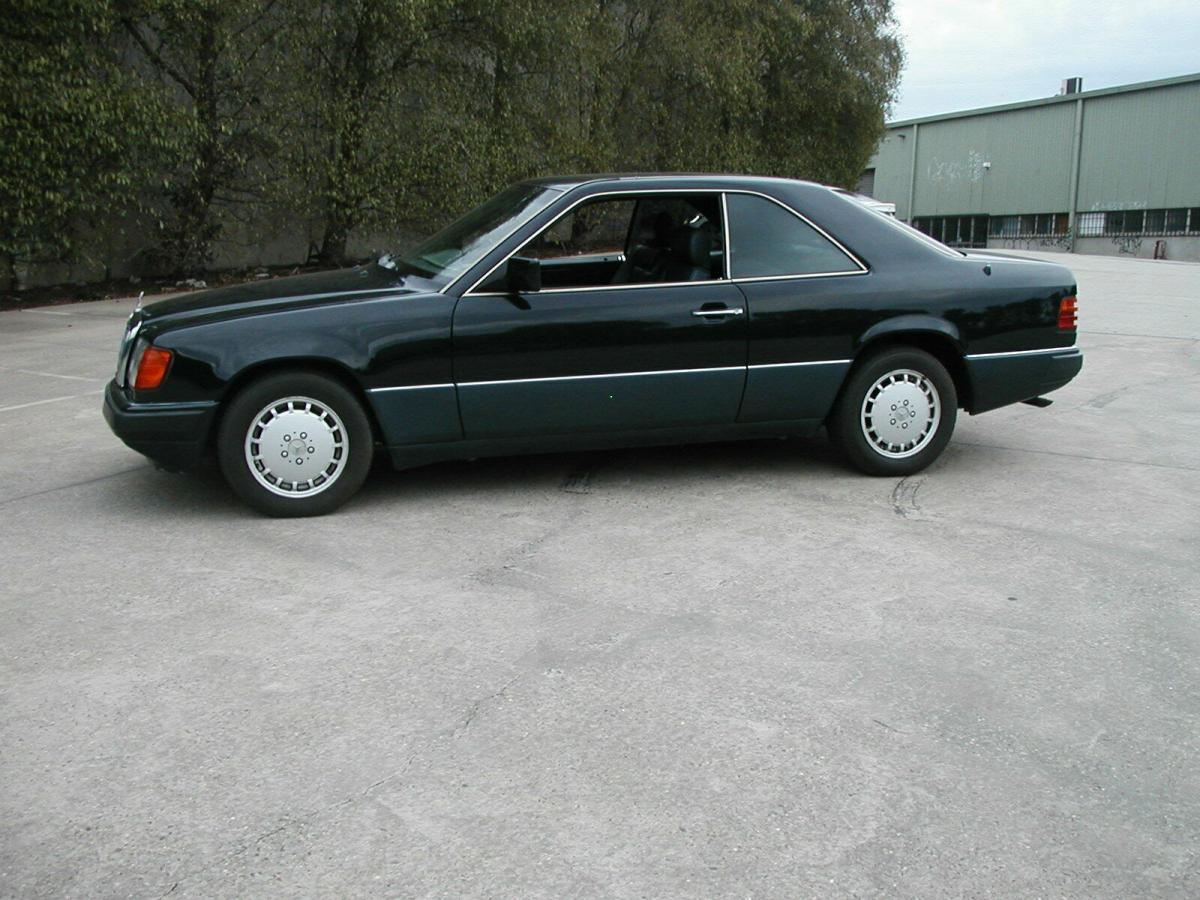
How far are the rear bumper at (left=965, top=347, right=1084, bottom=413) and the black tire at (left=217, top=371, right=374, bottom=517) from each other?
10.3 feet

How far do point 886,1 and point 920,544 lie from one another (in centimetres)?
2866

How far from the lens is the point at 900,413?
20.3 ft

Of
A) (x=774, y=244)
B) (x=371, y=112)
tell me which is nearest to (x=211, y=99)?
(x=371, y=112)

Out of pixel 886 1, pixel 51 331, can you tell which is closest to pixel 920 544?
pixel 51 331

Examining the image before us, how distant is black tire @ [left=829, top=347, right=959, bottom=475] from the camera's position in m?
6.11

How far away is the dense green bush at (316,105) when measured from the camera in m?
13.4

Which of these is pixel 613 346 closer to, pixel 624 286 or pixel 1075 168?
pixel 624 286

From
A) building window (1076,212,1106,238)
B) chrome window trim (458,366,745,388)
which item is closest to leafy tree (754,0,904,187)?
chrome window trim (458,366,745,388)

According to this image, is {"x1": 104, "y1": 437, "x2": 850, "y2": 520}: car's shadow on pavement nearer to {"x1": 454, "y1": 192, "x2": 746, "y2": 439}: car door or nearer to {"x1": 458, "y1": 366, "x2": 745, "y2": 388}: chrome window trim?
{"x1": 454, "y1": 192, "x2": 746, "y2": 439}: car door

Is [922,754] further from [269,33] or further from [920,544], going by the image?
[269,33]

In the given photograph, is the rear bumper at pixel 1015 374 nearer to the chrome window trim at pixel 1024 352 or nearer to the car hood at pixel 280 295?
the chrome window trim at pixel 1024 352

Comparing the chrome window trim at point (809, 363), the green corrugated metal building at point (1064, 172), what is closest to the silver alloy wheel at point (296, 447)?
the chrome window trim at point (809, 363)

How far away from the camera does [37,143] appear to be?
42.9 ft

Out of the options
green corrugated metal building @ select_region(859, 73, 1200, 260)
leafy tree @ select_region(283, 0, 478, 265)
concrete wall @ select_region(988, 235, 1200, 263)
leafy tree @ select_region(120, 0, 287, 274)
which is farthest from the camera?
green corrugated metal building @ select_region(859, 73, 1200, 260)
